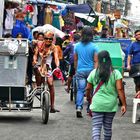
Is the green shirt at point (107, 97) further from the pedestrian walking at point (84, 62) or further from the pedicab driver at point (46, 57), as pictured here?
the pedestrian walking at point (84, 62)

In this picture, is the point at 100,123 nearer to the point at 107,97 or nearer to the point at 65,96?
the point at 107,97

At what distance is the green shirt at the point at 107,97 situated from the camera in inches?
320

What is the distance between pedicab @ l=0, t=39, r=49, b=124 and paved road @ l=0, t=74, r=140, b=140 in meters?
0.36

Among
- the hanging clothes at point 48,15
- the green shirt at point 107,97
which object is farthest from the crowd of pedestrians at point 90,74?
the hanging clothes at point 48,15

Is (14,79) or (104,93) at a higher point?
(104,93)

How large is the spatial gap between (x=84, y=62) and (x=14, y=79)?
5.34 feet

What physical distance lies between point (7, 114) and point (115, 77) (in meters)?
5.01

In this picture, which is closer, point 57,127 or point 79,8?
point 57,127

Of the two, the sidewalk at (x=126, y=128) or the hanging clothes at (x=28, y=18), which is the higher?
the hanging clothes at (x=28, y=18)

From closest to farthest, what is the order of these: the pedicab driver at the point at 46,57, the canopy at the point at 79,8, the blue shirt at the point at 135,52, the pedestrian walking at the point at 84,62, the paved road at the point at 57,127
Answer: the paved road at the point at 57,127 < the pedicab driver at the point at 46,57 < the pedestrian walking at the point at 84,62 < the blue shirt at the point at 135,52 < the canopy at the point at 79,8

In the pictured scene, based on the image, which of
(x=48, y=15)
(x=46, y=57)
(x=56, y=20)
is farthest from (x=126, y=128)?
(x=56, y=20)

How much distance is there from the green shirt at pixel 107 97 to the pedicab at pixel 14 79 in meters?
3.43

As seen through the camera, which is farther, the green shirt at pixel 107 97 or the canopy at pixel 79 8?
the canopy at pixel 79 8

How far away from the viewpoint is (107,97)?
8164 millimetres
